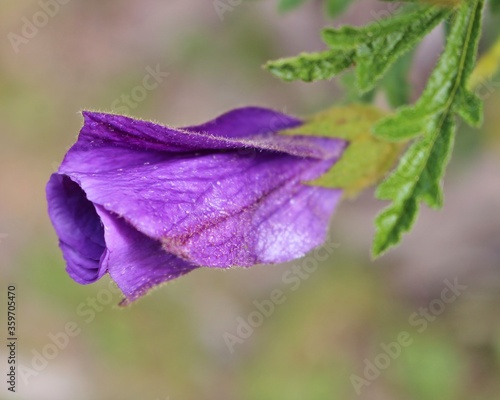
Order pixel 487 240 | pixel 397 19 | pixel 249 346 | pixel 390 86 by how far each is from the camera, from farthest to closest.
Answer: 1. pixel 249 346
2. pixel 487 240
3. pixel 390 86
4. pixel 397 19

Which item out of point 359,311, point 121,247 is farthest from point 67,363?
point 121,247

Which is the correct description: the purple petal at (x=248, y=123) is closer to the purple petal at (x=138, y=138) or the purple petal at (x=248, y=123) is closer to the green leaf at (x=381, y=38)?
the purple petal at (x=138, y=138)

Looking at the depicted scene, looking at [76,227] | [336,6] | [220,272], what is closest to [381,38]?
[336,6]

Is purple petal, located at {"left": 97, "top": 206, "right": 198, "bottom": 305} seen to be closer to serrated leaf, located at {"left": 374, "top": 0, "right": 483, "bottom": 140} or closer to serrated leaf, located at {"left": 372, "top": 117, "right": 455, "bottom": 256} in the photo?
serrated leaf, located at {"left": 372, "top": 117, "right": 455, "bottom": 256}

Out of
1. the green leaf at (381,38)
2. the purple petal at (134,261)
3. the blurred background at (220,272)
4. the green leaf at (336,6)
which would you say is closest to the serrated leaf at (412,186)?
the green leaf at (381,38)

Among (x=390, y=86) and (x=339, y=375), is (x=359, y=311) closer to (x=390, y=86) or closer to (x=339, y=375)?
(x=339, y=375)

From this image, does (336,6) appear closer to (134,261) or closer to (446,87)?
(446,87)
